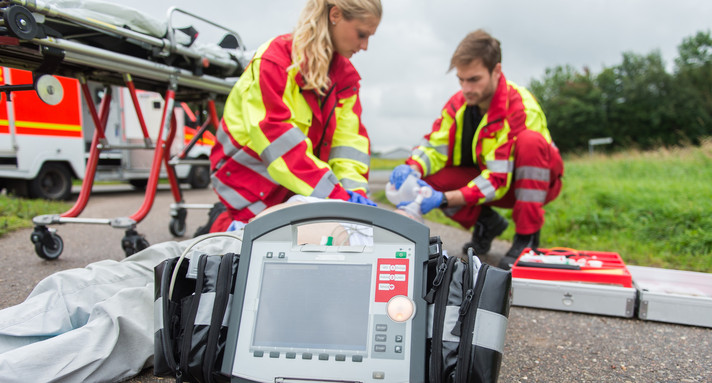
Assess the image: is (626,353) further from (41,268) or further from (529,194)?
(41,268)

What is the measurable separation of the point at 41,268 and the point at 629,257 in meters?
3.42

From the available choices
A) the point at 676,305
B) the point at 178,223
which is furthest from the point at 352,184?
the point at 178,223

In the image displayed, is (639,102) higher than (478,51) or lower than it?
higher

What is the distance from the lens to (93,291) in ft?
4.92

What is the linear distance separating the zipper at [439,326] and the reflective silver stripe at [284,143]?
3.70 feet

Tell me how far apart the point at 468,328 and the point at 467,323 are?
1 centimetres

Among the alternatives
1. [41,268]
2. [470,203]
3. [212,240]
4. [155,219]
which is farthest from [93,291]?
[155,219]

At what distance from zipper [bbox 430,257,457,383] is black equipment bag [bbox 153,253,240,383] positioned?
0.44m

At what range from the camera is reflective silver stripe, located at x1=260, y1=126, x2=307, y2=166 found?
6.51 ft

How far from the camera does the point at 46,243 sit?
8.44ft

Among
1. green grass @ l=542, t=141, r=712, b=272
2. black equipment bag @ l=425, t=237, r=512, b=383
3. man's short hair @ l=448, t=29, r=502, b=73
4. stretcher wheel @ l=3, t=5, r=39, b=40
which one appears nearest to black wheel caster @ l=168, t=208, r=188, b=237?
stretcher wheel @ l=3, t=5, r=39, b=40

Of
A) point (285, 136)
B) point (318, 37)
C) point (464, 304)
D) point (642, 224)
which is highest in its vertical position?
point (318, 37)

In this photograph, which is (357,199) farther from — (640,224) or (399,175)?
(640,224)

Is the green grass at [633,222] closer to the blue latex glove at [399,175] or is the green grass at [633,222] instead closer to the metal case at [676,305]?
the metal case at [676,305]
